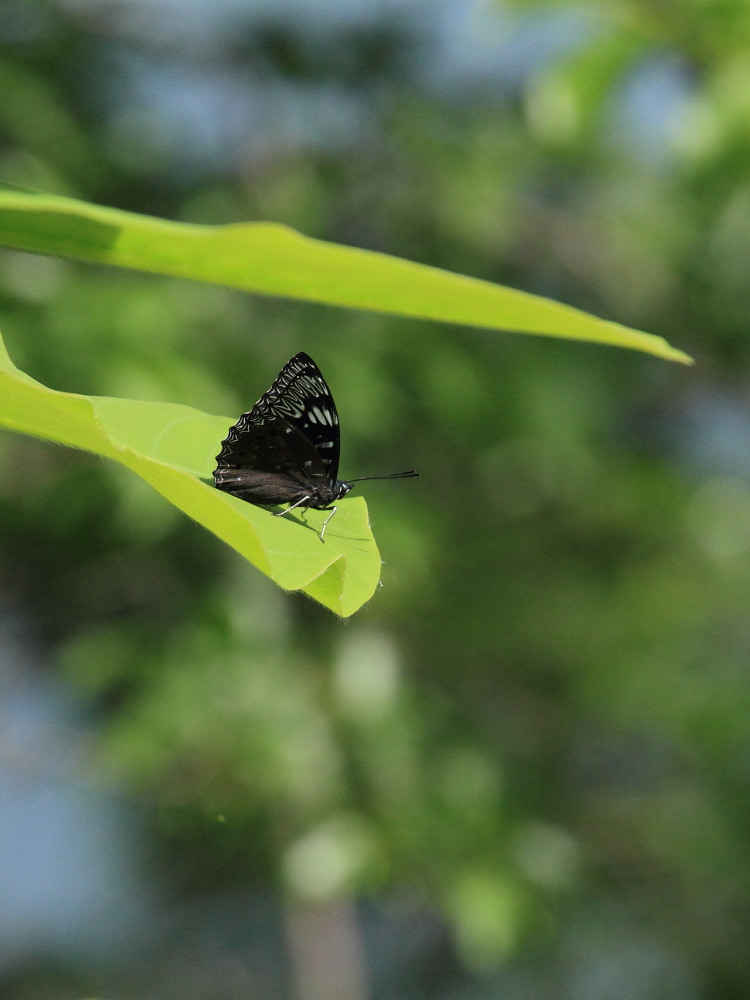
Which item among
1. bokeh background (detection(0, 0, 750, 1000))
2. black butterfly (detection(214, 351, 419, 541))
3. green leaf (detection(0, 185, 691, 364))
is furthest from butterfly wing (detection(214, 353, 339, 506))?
bokeh background (detection(0, 0, 750, 1000))

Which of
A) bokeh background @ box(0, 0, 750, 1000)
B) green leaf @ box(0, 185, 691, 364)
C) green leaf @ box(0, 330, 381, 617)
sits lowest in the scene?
bokeh background @ box(0, 0, 750, 1000)

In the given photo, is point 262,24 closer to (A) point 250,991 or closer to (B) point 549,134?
(B) point 549,134

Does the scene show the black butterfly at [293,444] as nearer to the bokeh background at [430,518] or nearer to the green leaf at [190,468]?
the green leaf at [190,468]

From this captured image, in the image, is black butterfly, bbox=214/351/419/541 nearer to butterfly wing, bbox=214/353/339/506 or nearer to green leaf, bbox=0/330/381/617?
butterfly wing, bbox=214/353/339/506

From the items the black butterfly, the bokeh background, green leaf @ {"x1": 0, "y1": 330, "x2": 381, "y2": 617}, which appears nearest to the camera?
A: green leaf @ {"x1": 0, "y1": 330, "x2": 381, "y2": 617}

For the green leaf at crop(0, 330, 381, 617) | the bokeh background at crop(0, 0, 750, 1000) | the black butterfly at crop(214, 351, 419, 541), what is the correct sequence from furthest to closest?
the bokeh background at crop(0, 0, 750, 1000)
the black butterfly at crop(214, 351, 419, 541)
the green leaf at crop(0, 330, 381, 617)

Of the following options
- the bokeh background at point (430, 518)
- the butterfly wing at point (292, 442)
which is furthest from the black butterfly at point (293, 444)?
the bokeh background at point (430, 518)

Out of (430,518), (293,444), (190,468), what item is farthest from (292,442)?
(430,518)
